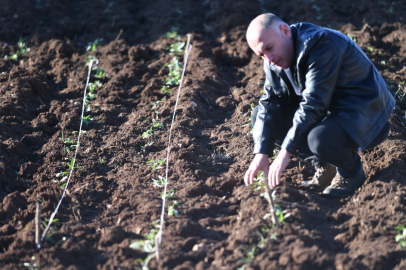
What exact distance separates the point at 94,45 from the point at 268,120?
3.91m

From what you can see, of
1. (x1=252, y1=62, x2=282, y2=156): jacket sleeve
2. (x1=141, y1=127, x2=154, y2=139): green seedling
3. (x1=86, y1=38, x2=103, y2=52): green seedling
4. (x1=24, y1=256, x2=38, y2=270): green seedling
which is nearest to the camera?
(x1=24, y1=256, x2=38, y2=270): green seedling

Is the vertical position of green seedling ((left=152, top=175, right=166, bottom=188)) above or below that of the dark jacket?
below

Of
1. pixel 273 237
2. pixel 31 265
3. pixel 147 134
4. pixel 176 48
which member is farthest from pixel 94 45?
pixel 273 237

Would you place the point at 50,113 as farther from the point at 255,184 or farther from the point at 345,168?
the point at 345,168

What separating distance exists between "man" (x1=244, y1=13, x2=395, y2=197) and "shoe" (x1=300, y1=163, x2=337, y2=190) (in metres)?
0.08

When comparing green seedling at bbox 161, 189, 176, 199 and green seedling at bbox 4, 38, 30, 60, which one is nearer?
green seedling at bbox 161, 189, 176, 199

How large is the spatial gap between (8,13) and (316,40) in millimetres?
6010

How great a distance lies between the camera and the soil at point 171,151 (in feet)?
8.77

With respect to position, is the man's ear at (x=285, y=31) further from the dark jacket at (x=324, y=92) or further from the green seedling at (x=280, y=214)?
the green seedling at (x=280, y=214)

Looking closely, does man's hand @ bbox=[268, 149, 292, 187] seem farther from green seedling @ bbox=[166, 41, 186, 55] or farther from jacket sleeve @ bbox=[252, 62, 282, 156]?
green seedling @ bbox=[166, 41, 186, 55]

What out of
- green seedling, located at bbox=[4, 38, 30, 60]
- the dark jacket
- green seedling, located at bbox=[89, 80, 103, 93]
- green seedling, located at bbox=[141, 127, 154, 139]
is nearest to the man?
the dark jacket

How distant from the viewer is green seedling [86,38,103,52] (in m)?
6.17

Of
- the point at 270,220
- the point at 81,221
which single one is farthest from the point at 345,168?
the point at 81,221

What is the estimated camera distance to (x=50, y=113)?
4.65m
